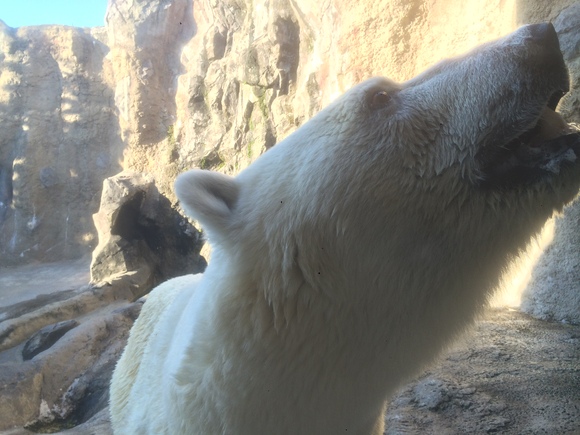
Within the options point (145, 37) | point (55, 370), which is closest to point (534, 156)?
point (55, 370)

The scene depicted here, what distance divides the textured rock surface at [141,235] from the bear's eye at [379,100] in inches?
399

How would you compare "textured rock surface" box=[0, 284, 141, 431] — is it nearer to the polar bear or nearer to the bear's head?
the polar bear

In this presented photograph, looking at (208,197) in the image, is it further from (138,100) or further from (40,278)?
(138,100)

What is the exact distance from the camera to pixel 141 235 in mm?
12273

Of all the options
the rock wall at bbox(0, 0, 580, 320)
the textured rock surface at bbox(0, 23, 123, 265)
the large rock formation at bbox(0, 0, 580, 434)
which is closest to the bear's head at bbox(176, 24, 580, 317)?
the large rock formation at bbox(0, 0, 580, 434)

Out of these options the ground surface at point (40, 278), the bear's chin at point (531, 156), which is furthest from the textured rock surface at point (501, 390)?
the ground surface at point (40, 278)

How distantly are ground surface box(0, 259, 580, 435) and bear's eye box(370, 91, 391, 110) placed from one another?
0.72m

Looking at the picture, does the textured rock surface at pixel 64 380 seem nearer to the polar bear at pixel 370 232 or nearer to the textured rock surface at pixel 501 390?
the textured rock surface at pixel 501 390

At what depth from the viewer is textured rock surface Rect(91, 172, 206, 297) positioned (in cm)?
1134

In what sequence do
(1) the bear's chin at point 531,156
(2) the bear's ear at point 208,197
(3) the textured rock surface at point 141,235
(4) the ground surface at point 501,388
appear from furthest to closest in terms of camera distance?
(3) the textured rock surface at point 141,235 → (4) the ground surface at point 501,388 → (2) the bear's ear at point 208,197 → (1) the bear's chin at point 531,156

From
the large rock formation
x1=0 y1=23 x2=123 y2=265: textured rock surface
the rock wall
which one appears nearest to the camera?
the large rock formation

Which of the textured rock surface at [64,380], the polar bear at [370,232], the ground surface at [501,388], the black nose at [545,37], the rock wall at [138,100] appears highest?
the rock wall at [138,100]

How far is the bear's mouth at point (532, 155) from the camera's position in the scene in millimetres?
1098

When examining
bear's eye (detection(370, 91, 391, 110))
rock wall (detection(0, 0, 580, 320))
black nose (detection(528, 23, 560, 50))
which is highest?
rock wall (detection(0, 0, 580, 320))
